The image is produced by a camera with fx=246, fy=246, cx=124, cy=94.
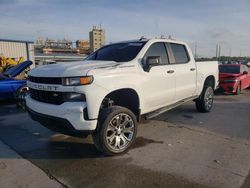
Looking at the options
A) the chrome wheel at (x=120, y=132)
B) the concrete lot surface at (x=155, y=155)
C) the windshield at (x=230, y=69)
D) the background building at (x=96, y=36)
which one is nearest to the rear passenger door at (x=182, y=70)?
the concrete lot surface at (x=155, y=155)

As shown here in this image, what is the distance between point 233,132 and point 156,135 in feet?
5.59

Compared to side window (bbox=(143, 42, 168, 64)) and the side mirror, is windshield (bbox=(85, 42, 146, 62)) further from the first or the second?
the side mirror

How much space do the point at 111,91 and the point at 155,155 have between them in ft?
4.23

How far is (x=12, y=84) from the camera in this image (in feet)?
26.8

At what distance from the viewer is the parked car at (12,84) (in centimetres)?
805

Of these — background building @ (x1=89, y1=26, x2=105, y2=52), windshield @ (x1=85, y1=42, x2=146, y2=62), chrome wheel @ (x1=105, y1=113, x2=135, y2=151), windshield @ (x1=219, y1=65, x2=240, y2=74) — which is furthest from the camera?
background building @ (x1=89, y1=26, x2=105, y2=52)

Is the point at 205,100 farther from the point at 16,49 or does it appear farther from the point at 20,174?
the point at 16,49

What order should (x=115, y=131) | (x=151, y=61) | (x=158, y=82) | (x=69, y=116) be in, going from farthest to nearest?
1. (x=158, y=82)
2. (x=151, y=61)
3. (x=115, y=131)
4. (x=69, y=116)

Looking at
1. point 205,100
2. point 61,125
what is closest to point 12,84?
point 61,125

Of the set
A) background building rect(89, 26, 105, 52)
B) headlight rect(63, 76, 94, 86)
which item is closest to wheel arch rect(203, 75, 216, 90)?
headlight rect(63, 76, 94, 86)

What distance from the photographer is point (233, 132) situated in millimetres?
5316

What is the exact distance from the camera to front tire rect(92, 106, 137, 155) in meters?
3.76

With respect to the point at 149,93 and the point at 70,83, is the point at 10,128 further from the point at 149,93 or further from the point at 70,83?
the point at 149,93

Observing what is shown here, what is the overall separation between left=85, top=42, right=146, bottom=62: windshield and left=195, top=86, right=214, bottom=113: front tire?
2.84m
